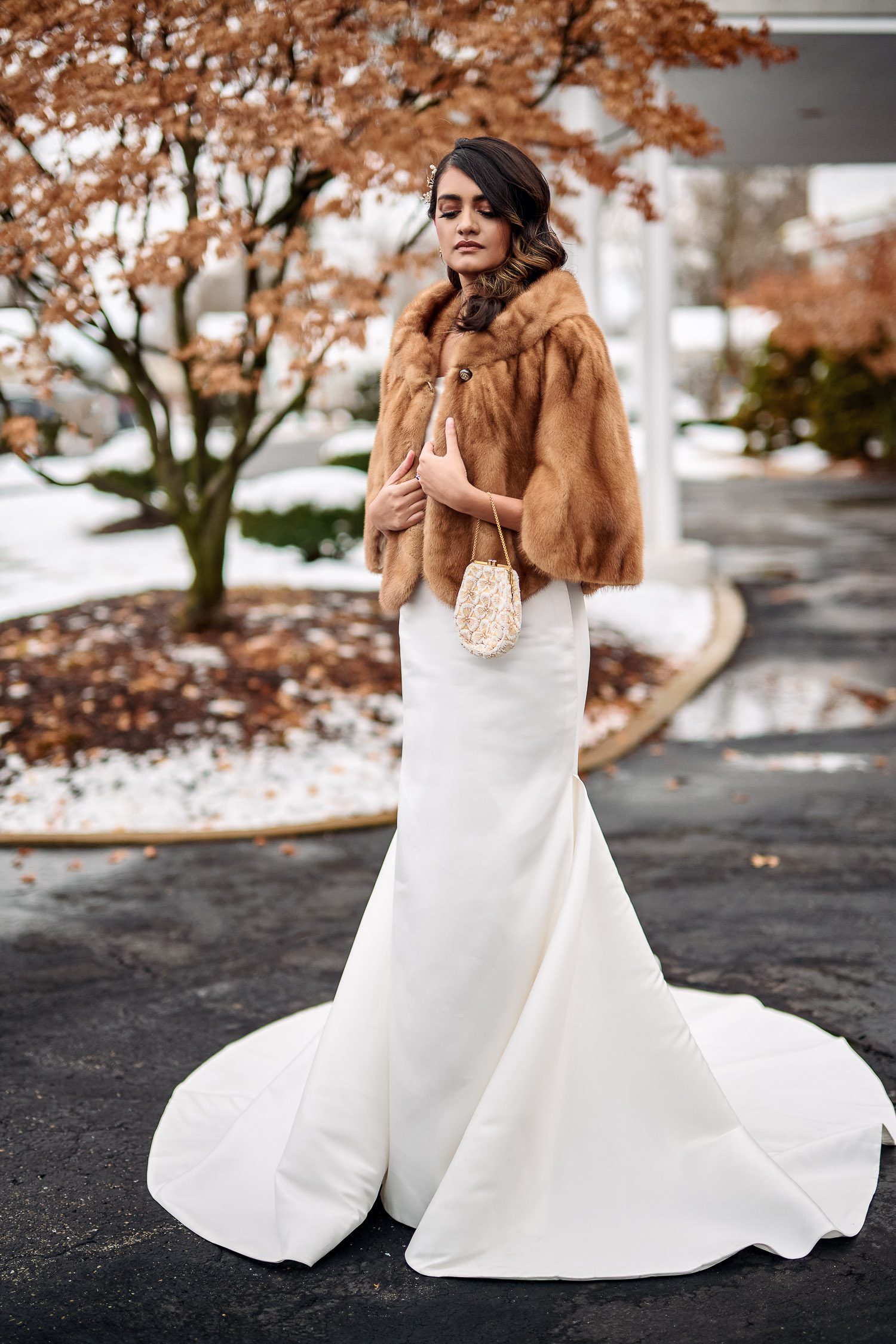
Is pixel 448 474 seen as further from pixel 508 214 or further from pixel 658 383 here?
pixel 658 383

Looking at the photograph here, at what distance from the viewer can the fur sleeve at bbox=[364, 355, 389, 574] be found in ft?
9.85

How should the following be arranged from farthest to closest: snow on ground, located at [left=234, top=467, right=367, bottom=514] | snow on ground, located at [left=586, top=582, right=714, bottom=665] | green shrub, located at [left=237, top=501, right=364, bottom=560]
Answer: snow on ground, located at [left=234, top=467, right=367, bottom=514] → green shrub, located at [left=237, top=501, right=364, bottom=560] → snow on ground, located at [left=586, top=582, right=714, bottom=665]

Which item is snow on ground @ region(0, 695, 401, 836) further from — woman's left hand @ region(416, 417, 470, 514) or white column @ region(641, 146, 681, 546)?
white column @ region(641, 146, 681, 546)

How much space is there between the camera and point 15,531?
16.0m

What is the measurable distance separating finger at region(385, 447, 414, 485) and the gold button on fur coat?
2 cm

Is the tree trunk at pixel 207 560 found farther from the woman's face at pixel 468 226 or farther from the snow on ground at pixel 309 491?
the woman's face at pixel 468 226

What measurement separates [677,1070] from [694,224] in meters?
45.5

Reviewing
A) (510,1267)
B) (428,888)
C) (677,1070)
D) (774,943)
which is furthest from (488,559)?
(774,943)

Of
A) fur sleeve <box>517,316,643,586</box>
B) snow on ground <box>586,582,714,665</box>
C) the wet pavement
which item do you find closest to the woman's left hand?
fur sleeve <box>517,316,643,586</box>

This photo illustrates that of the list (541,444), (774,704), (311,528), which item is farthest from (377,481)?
(311,528)

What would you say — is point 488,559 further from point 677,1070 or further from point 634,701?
point 634,701

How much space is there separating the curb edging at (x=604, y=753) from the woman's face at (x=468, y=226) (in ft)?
12.0

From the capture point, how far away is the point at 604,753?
7.29 metres

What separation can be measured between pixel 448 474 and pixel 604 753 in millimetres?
4684
